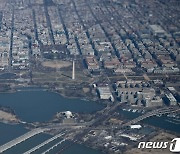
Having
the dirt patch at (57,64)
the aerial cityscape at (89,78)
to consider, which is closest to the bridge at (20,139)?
the aerial cityscape at (89,78)

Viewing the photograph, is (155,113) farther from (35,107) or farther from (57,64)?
(57,64)

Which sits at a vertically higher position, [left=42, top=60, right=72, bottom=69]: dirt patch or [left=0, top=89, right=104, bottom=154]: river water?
[left=0, top=89, right=104, bottom=154]: river water

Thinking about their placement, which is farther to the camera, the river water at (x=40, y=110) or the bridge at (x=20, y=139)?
the river water at (x=40, y=110)

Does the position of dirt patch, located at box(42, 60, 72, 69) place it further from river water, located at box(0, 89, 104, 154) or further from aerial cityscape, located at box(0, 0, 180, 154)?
river water, located at box(0, 89, 104, 154)

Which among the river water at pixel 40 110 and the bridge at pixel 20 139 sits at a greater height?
the bridge at pixel 20 139

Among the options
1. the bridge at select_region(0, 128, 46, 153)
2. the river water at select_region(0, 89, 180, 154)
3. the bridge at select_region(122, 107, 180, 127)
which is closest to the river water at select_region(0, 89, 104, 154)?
the river water at select_region(0, 89, 180, 154)

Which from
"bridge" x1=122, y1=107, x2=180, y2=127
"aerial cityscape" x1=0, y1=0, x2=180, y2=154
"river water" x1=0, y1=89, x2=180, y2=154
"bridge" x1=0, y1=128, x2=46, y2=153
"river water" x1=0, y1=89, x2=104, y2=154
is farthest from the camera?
"bridge" x1=122, y1=107, x2=180, y2=127

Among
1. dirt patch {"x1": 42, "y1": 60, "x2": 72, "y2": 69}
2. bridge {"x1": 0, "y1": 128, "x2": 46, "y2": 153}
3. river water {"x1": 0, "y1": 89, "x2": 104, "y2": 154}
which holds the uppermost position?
bridge {"x1": 0, "y1": 128, "x2": 46, "y2": 153}

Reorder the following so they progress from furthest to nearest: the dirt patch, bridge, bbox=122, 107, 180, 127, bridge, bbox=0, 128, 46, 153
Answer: the dirt patch → bridge, bbox=122, 107, 180, 127 → bridge, bbox=0, 128, 46, 153

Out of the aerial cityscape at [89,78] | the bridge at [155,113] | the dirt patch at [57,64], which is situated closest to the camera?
the aerial cityscape at [89,78]

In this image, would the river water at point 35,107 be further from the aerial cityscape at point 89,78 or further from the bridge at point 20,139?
the bridge at point 20,139
